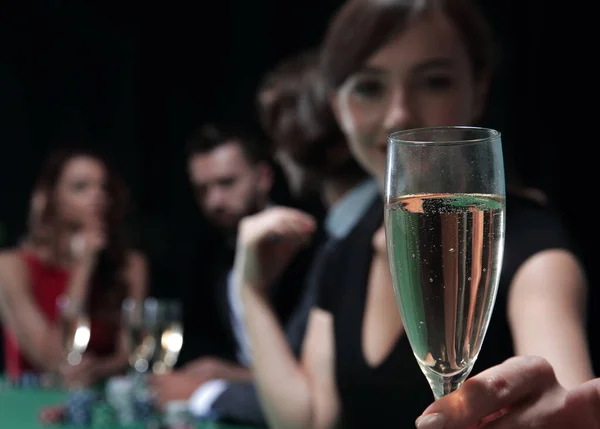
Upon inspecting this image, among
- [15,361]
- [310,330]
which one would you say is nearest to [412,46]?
[310,330]

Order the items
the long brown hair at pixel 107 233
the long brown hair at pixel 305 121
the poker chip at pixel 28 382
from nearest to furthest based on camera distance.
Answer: the long brown hair at pixel 305 121 < the poker chip at pixel 28 382 < the long brown hair at pixel 107 233

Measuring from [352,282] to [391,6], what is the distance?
1.44ft

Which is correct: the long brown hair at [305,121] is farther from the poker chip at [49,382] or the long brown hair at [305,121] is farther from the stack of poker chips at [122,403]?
the poker chip at [49,382]

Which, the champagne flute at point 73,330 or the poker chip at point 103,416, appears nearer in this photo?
the poker chip at point 103,416

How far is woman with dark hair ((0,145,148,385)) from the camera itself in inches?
139

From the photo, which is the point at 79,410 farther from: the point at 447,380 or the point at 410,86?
the point at 447,380

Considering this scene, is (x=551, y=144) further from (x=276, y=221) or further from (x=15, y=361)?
(x=15, y=361)

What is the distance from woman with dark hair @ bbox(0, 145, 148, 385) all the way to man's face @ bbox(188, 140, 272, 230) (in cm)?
65

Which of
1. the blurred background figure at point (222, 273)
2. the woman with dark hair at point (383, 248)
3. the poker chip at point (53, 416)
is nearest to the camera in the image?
the woman with dark hair at point (383, 248)

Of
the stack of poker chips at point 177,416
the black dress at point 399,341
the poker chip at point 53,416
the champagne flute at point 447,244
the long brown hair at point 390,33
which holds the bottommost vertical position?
the stack of poker chips at point 177,416

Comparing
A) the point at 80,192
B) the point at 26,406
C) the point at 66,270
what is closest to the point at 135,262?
the point at 66,270

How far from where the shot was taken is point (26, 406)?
2.21 meters

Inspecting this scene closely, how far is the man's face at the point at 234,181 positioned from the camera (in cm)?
359

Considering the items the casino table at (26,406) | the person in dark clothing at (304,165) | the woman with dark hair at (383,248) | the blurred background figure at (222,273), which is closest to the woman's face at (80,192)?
the blurred background figure at (222,273)
